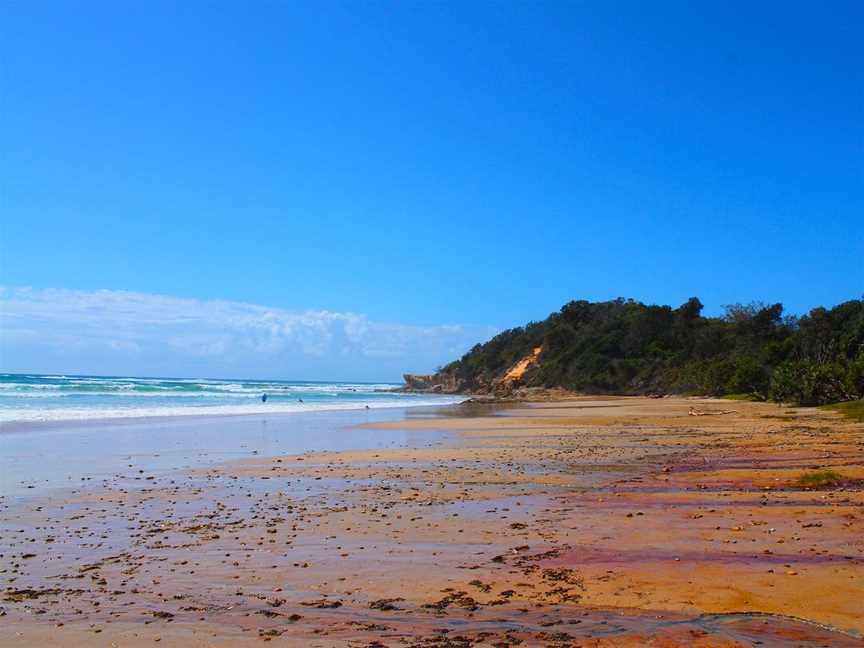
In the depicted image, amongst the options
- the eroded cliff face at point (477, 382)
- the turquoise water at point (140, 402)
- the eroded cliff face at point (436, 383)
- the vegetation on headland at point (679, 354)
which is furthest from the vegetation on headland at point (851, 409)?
the eroded cliff face at point (436, 383)

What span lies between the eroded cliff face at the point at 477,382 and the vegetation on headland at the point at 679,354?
287 millimetres

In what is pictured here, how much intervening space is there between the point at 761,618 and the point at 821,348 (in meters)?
54.0

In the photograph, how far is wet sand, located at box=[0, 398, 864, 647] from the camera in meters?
5.70

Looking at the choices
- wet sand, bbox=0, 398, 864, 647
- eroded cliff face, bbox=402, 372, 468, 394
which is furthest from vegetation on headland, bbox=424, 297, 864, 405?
wet sand, bbox=0, 398, 864, 647

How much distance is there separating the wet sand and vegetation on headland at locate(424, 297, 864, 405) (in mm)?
28399

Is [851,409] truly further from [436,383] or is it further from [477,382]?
[436,383]

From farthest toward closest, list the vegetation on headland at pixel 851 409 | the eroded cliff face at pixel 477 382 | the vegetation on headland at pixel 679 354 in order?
1. the eroded cliff face at pixel 477 382
2. the vegetation on headland at pixel 679 354
3. the vegetation on headland at pixel 851 409

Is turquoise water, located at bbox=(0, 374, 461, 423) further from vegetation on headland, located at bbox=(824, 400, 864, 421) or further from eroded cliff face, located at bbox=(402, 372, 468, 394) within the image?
eroded cliff face, located at bbox=(402, 372, 468, 394)

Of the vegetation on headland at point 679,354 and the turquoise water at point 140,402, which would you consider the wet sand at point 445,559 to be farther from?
the vegetation on headland at point 679,354

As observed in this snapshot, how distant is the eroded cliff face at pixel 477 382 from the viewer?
344 ft

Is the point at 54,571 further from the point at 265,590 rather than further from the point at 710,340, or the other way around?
the point at 710,340

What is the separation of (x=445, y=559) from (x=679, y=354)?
3192 inches

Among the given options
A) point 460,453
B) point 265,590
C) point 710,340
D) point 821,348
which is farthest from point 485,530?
point 710,340

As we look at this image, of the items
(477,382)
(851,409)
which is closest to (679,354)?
(477,382)
